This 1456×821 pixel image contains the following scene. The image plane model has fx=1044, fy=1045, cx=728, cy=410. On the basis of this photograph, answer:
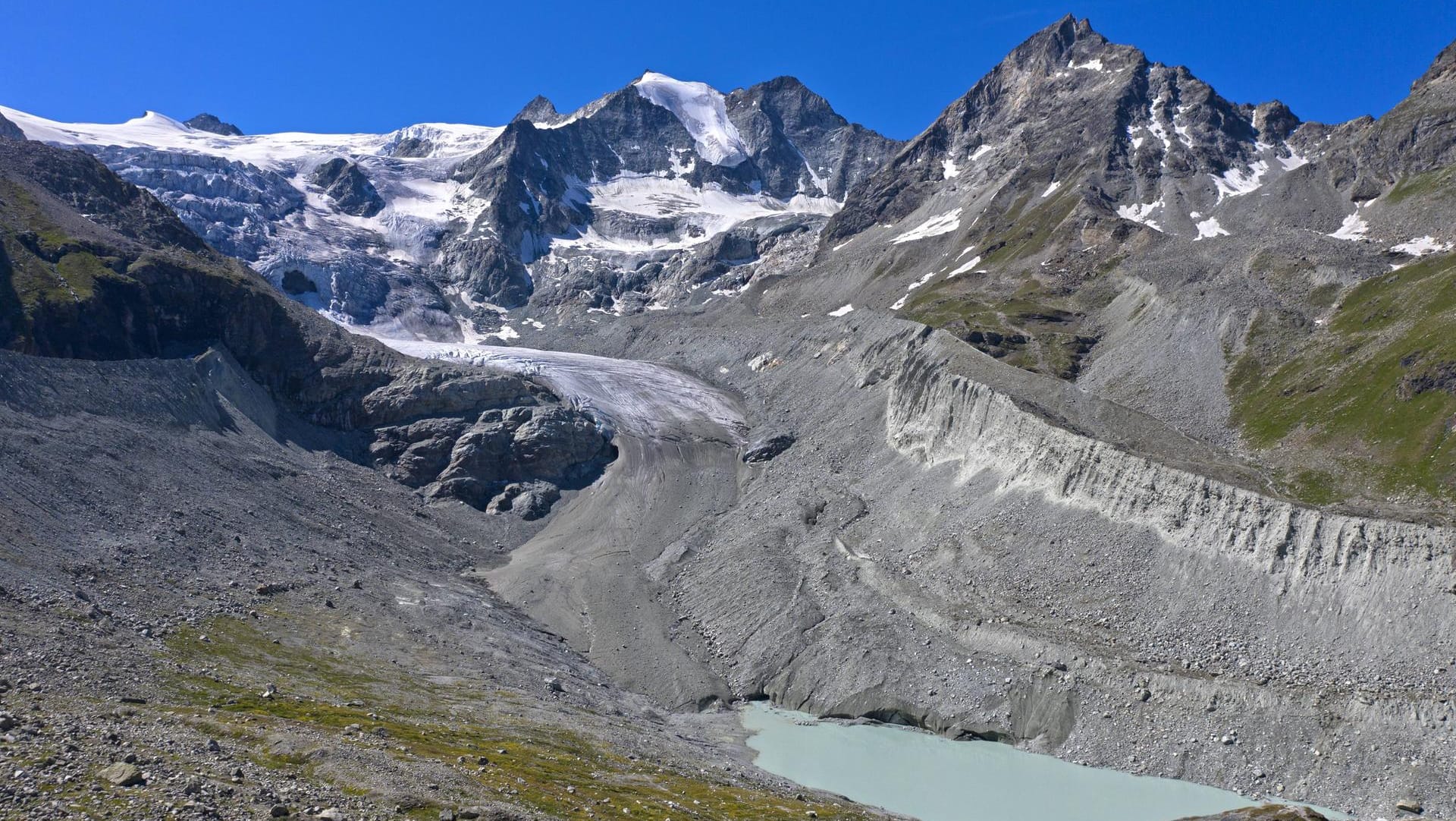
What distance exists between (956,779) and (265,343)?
10467 centimetres

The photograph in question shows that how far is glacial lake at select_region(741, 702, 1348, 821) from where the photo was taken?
58.9 metres

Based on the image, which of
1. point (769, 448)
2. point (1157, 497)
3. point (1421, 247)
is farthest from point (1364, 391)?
point (769, 448)

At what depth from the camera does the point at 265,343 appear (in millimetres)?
132875

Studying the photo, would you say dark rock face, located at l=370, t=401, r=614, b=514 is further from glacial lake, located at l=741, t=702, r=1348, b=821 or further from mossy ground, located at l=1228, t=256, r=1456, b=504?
mossy ground, located at l=1228, t=256, r=1456, b=504

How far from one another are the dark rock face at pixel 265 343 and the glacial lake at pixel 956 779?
61349 millimetres

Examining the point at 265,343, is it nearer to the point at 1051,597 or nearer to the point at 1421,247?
the point at 1051,597

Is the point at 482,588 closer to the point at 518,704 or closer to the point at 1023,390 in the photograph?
the point at 518,704

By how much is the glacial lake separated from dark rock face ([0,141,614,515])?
201 feet

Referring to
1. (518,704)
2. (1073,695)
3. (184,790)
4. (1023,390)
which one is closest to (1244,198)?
(1023,390)

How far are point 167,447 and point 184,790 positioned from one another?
7506 cm

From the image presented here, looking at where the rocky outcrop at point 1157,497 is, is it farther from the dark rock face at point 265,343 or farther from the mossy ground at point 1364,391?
the dark rock face at point 265,343

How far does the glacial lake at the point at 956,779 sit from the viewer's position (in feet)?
193

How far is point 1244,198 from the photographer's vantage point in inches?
7096

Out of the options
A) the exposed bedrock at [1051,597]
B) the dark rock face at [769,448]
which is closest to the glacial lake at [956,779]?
the exposed bedrock at [1051,597]
